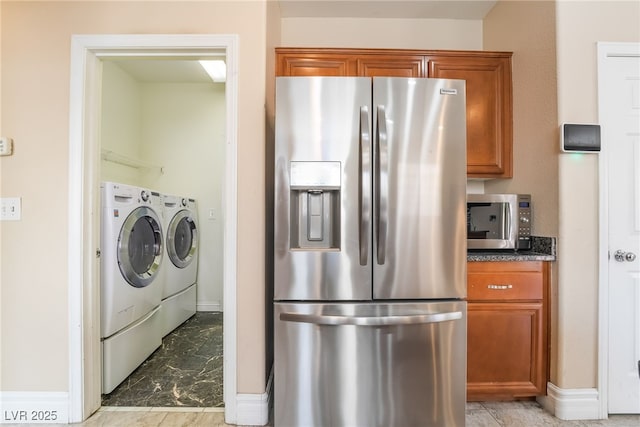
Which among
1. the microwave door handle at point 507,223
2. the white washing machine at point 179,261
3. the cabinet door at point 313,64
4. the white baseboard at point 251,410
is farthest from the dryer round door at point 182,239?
the microwave door handle at point 507,223

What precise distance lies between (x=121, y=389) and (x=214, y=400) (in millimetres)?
668

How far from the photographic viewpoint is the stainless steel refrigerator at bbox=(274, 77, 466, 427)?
143 centimetres

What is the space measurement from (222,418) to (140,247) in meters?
1.33

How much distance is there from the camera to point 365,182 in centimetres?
141

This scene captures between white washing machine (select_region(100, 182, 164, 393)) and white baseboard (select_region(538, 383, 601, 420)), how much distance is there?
2.74m

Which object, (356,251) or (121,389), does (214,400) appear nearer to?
(121,389)

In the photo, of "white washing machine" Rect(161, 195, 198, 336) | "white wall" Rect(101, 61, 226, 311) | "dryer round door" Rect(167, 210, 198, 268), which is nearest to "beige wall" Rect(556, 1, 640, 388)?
"white washing machine" Rect(161, 195, 198, 336)

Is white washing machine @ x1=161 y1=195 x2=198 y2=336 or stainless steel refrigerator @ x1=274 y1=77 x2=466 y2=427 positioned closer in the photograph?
stainless steel refrigerator @ x1=274 y1=77 x2=466 y2=427

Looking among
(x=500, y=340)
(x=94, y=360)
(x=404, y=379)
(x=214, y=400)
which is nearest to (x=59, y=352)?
(x=94, y=360)

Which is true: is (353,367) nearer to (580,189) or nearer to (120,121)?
(580,189)

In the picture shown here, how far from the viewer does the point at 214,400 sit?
1926mm

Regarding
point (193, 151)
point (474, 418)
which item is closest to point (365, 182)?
point (474, 418)

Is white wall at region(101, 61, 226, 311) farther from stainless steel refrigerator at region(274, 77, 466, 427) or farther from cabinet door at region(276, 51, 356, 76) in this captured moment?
stainless steel refrigerator at region(274, 77, 466, 427)

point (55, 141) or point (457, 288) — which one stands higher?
point (55, 141)
